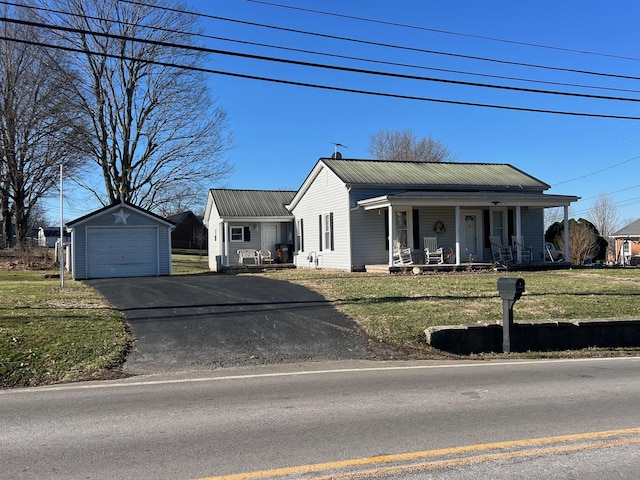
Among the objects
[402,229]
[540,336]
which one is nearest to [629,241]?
[402,229]

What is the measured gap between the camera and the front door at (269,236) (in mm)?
31750

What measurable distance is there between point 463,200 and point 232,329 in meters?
14.1

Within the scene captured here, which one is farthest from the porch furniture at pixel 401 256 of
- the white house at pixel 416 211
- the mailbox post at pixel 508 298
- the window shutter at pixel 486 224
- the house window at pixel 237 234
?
the mailbox post at pixel 508 298

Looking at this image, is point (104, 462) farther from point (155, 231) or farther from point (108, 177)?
point (108, 177)

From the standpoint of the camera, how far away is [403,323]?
11.4 metres

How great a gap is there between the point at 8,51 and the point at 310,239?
78.3 ft

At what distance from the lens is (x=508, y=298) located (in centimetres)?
1024

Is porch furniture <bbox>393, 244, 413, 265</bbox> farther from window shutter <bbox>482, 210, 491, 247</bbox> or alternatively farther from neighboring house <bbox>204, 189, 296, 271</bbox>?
neighboring house <bbox>204, 189, 296, 271</bbox>

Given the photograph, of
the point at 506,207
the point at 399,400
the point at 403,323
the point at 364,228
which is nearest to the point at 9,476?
the point at 399,400

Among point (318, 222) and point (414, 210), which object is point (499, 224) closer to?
point (414, 210)

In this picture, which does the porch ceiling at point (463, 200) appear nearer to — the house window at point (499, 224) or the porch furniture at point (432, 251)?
the house window at point (499, 224)

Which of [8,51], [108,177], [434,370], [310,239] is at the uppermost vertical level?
[8,51]

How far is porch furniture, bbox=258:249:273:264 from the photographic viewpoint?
30.7m

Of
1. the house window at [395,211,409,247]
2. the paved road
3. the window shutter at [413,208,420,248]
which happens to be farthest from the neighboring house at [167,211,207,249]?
the paved road
